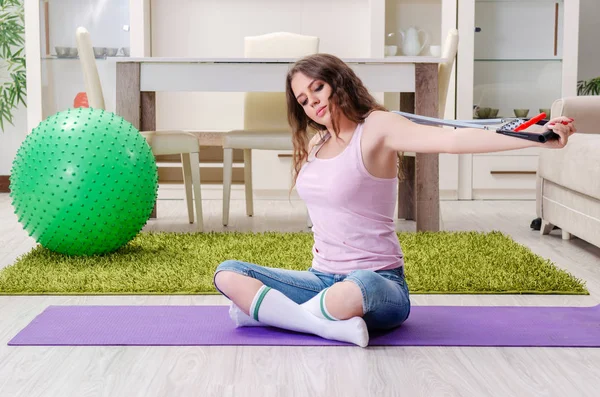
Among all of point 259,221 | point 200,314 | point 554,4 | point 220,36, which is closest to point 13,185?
point 200,314

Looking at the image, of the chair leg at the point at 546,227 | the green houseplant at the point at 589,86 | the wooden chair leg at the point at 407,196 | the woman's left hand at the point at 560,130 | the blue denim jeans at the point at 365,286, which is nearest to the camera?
the woman's left hand at the point at 560,130

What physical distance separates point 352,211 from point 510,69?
3.67 m

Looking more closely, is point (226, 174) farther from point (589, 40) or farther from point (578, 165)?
point (589, 40)

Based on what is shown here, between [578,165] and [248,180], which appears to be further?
[248,180]

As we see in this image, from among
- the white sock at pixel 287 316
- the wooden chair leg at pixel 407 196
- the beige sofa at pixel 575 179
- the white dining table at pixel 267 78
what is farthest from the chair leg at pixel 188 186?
the white sock at pixel 287 316

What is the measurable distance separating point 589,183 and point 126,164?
164 cm

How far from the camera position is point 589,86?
5.57m

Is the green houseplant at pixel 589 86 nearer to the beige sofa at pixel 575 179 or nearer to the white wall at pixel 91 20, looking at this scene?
the beige sofa at pixel 575 179

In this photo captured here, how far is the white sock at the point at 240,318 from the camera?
2.05 meters

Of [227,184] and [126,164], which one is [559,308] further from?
[227,184]

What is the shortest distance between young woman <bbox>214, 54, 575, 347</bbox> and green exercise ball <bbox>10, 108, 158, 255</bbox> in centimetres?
98

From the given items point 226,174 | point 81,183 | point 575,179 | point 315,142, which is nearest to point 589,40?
point 575,179

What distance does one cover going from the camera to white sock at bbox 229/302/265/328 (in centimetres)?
205

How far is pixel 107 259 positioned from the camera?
2965mm
